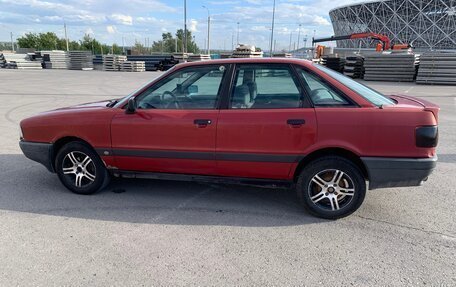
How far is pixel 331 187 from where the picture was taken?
3.59m

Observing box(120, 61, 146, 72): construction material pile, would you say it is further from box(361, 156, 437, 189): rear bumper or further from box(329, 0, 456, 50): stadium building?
box(329, 0, 456, 50): stadium building

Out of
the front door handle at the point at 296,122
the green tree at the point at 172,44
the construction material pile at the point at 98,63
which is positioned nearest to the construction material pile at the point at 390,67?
the front door handle at the point at 296,122

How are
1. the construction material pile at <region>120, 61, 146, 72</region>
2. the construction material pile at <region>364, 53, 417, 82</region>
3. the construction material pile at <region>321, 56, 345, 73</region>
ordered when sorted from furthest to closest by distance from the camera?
the construction material pile at <region>120, 61, 146, 72</region> → the construction material pile at <region>321, 56, 345, 73</region> → the construction material pile at <region>364, 53, 417, 82</region>

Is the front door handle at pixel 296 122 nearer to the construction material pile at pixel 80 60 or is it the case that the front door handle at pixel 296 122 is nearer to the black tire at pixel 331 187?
the black tire at pixel 331 187

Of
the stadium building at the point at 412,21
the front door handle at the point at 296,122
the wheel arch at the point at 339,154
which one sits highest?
the stadium building at the point at 412,21

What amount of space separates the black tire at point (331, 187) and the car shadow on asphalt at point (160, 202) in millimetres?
192

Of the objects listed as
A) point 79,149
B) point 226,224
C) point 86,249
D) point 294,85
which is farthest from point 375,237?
point 79,149

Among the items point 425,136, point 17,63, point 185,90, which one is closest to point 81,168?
point 185,90

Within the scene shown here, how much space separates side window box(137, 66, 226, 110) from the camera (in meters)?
3.87

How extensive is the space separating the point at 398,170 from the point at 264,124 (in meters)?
1.41

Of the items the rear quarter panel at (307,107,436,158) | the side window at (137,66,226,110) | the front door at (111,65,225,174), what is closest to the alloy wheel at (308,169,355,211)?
the rear quarter panel at (307,107,436,158)

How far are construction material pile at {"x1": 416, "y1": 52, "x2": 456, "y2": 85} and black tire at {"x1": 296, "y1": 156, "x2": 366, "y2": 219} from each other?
1888 centimetres

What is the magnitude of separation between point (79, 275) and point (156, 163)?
1.57 meters

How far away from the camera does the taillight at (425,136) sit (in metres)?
3.31
